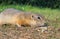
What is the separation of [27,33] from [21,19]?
2.58 feet

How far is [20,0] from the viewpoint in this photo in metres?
12.7

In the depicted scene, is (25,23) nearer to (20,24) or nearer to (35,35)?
(20,24)

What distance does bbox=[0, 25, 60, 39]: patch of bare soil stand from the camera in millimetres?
6207

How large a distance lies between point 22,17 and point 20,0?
5.61 metres

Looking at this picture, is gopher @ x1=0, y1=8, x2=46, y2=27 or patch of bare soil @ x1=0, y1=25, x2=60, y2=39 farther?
gopher @ x1=0, y1=8, x2=46, y2=27

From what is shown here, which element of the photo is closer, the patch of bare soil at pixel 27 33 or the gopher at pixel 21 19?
the patch of bare soil at pixel 27 33

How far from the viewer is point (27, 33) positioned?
6.46 metres

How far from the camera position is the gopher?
23.0ft

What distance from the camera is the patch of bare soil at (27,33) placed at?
6.21 metres

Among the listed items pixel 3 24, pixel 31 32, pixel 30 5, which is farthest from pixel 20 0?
pixel 31 32

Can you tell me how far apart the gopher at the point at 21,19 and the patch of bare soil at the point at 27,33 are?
17cm

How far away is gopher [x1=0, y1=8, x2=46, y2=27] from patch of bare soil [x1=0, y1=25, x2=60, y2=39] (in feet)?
0.55

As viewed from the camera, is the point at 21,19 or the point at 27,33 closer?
the point at 27,33

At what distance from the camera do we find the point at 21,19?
715 cm
